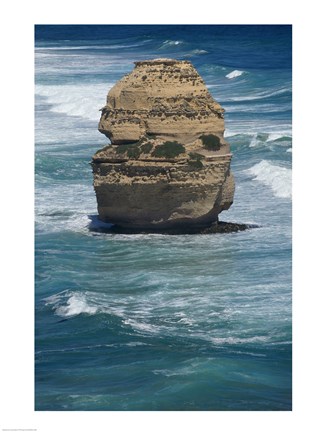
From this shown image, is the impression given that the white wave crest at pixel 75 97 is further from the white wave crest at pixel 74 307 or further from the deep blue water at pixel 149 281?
the white wave crest at pixel 74 307

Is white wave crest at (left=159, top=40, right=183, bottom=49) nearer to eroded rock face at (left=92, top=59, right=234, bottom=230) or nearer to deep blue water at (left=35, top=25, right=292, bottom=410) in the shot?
deep blue water at (left=35, top=25, right=292, bottom=410)

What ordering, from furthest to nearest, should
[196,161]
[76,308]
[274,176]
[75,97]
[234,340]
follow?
[75,97], [274,176], [196,161], [76,308], [234,340]

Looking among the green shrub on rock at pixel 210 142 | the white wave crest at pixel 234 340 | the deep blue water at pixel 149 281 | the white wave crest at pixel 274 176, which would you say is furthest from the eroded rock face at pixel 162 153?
the white wave crest at pixel 234 340

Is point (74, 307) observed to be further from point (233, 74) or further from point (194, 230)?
point (233, 74)

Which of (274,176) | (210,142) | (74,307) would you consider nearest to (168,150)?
(210,142)

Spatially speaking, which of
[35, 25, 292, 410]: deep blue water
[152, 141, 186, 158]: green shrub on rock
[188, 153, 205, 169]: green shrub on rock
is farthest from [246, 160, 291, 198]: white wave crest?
[152, 141, 186, 158]: green shrub on rock

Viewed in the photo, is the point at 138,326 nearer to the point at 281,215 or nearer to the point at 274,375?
the point at 274,375

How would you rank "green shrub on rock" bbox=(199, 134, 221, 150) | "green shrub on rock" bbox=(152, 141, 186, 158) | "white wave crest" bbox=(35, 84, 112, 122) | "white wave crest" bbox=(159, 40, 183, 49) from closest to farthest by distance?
1. "green shrub on rock" bbox=(152, 141, 186, 158)
2. "green shrub on rock" bbox=(199, 134, 221, 150)
3. "white wave crest" bbox=(35, 84, 112, 122)
4. "white wave crest" bbox=(159, 40, 183, 49)
